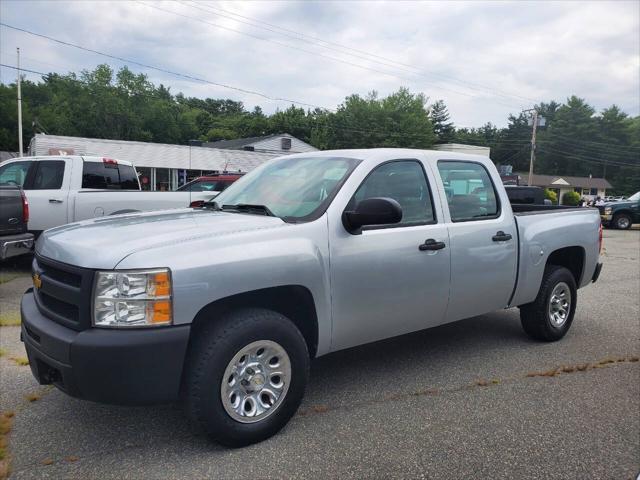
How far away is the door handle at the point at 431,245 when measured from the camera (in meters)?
3.71

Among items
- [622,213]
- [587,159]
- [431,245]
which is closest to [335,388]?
[431,245]

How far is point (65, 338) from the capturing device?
257cm

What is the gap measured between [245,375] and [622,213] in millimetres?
24497

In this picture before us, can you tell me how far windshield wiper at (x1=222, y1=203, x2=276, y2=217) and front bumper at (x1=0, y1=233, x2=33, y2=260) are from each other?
422cm

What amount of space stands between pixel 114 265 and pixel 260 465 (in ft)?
4.40

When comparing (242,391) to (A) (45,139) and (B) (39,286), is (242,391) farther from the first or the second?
(A) (45,139)

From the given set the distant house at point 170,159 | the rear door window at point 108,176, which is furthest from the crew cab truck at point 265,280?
the distant house at point 170,159

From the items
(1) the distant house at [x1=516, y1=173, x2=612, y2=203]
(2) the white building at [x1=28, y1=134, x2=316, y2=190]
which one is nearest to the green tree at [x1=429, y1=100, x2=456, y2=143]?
(1) the distant house at [x1=516, y1=173, x2=612, y2=203]

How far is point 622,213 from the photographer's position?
22844 millimetres

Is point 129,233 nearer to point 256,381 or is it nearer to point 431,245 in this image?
point 256,381

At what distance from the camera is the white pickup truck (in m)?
8.49

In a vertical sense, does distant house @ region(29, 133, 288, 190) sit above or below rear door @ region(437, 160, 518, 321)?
above

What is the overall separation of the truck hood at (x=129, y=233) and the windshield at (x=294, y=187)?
0.24 metres

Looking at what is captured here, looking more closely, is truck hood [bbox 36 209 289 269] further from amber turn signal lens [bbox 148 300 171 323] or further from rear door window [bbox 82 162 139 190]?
rear door window [bbox 82 162 139 190]
